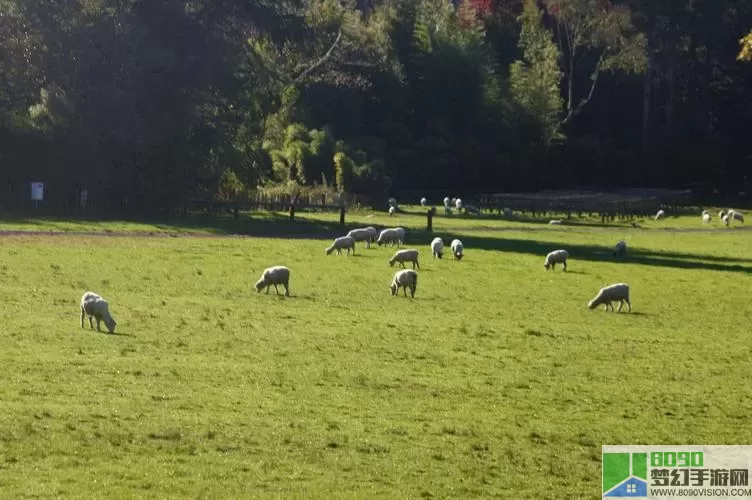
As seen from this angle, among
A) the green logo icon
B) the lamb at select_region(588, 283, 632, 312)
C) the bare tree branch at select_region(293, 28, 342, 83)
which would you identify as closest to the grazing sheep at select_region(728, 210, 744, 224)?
the bare tree branch at select_region(293, 28, 342, 83)

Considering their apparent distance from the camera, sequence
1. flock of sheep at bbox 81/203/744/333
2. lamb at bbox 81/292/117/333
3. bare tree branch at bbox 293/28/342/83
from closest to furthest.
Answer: lamb at bbox 81/292/117/333, flock of sheep at bbox 81/203/744/333, bare tree branch at bbox 293/28/342/83

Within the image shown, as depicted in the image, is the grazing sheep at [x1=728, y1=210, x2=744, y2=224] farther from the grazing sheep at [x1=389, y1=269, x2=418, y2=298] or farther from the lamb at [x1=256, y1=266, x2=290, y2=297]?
the lamb at [x1=256, y1=266, x2=290, y2=297]

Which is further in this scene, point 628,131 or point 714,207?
point 628,131

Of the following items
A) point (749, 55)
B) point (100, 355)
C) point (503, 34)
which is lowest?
point (100, 355)

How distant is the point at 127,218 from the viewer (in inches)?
2589

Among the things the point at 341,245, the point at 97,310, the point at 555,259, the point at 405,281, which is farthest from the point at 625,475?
the point at 341,245

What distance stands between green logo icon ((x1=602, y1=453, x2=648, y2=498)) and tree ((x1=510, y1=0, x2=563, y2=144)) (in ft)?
337

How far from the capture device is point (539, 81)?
383 ft

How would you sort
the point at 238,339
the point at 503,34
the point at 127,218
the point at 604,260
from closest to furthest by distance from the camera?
the point at 238,339, the point at 604,260, the point at 127,218, the point at 503,34

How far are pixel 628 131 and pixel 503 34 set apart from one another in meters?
16.1

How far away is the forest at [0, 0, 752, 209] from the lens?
67562mm

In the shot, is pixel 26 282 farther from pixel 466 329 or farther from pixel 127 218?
pixel 127 218

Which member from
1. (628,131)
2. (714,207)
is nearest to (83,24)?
(714,207)

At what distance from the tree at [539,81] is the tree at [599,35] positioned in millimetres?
3078
